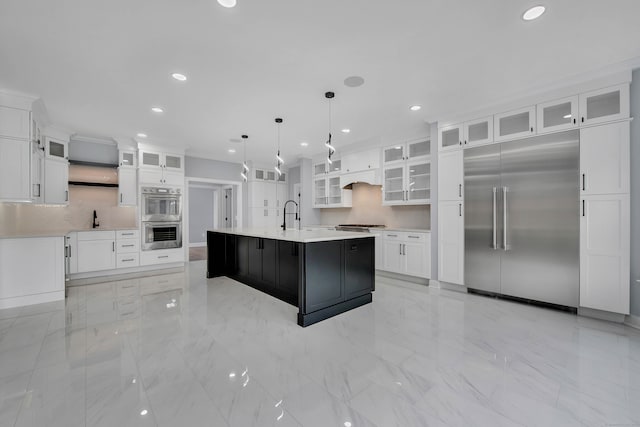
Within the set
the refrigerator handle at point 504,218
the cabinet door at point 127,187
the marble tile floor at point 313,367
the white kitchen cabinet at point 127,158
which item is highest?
the white kitchen cabinet at point 127,158

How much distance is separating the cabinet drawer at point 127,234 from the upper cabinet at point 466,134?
18.9ft

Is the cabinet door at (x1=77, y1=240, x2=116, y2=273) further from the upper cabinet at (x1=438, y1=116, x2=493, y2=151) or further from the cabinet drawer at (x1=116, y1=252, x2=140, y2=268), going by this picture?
the upper cabinet at (x1=438, y1=116, x2=493, y2=151)

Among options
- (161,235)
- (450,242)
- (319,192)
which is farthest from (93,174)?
(450,242)

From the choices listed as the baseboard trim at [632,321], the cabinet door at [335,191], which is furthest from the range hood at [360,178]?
the baseboard trim at [632,321]

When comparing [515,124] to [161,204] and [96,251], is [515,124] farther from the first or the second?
[96,251]

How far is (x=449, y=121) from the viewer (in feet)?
13.7

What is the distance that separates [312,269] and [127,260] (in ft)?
14.1

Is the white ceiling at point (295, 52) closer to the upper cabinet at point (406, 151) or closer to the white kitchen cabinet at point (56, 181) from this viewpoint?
the upper cabinet at point (406, 151)

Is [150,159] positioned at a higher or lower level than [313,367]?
higher

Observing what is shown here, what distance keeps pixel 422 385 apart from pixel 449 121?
3685mm

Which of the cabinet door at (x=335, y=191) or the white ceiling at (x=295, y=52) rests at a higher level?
the white ceiling at (x=295, y=52)

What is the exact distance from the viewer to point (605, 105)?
2998 mm

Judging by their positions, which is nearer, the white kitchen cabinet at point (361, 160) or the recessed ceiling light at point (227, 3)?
the recessed ceiling light at point (227, 3)

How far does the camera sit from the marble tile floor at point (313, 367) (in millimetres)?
1601
